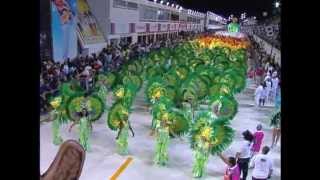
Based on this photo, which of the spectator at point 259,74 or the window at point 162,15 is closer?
the spectator at point 259,74

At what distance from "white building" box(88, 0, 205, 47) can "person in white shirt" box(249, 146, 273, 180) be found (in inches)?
76.8

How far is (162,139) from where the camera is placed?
20.8ft

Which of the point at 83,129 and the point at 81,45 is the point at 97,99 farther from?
the point at 81,45

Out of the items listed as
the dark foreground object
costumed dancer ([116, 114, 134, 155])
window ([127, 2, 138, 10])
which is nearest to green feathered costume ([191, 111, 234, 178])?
costumed dancer ([116, 114, 134, 155])

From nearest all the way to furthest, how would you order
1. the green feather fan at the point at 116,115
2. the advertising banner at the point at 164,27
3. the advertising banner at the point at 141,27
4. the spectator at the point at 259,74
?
the green feather fan at the point at 116,115
the spectator at the point at 259,74
the advertising banner at the point at 141,27
the advertising banner at the point at 164,27

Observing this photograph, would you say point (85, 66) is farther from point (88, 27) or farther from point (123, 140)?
point (123, 140)

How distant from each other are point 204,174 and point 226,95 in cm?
137

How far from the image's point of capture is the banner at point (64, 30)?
7481mm

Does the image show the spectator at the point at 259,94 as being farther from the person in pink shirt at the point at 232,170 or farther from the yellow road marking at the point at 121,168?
the yellow road marking at the point at 121,168

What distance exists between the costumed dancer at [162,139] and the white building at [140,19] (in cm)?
123

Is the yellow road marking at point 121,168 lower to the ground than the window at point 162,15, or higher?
lower

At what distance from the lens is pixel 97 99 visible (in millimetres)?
7031

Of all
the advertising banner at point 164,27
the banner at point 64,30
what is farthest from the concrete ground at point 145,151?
the advertising banner at point 164,27
